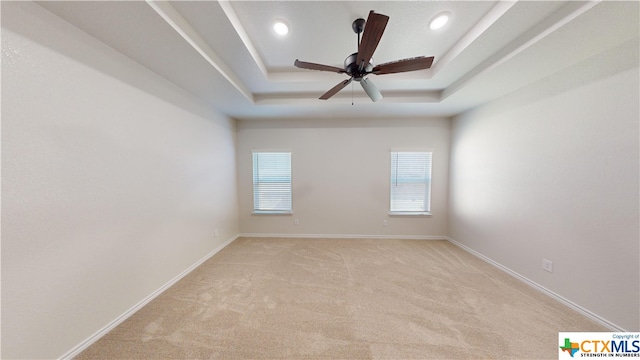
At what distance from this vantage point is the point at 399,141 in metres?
3.63

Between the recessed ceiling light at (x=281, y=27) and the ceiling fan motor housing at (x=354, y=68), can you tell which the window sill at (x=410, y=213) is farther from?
the recessed ceiling light at (x=281, y=27)

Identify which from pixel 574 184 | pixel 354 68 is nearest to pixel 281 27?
pixel 354 68

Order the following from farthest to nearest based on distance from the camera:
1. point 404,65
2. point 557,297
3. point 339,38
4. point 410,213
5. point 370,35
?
point 410,213 < point 557,297 < point 339,38 < point 404,65 < point 370,35

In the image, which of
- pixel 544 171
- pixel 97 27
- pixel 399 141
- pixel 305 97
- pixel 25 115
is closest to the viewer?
pixel 25 115

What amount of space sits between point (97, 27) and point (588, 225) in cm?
441

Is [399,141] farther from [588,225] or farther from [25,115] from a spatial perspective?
[25,115]

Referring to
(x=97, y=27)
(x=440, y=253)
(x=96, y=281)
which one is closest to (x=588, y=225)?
(x=440, y=253)

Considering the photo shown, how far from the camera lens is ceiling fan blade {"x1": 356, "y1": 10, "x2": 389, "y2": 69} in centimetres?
108

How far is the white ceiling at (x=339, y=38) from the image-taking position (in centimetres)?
131

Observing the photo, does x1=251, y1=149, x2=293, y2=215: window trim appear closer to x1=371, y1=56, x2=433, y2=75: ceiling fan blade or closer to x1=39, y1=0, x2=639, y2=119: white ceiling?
x1=39, y1=0, x2=639, y2=119: white ceiling

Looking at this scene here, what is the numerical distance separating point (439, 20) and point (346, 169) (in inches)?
97.7

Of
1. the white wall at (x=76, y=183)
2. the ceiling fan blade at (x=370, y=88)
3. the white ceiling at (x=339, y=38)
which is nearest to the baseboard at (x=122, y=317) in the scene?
the white wall at (x=76, y=183)

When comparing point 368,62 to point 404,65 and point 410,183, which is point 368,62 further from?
point 410,183

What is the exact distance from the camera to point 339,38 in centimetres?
180
